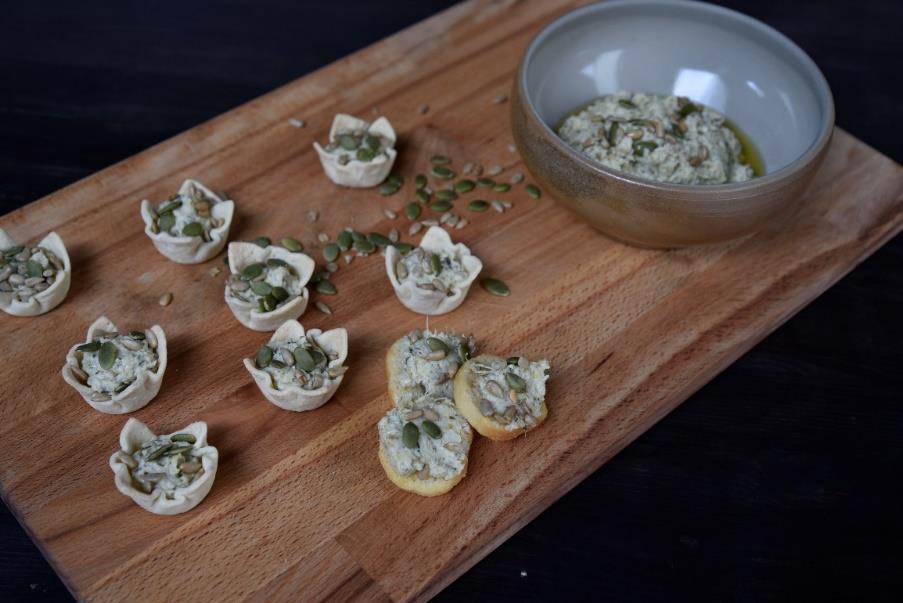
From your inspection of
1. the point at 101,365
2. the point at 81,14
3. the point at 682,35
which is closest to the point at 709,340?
the point at 682,35

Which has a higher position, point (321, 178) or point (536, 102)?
point (536, 102)

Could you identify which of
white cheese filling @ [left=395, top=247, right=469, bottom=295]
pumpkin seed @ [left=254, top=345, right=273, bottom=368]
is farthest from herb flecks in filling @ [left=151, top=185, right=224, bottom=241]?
white cheese filling @ [left=395, top=247, right=469, bottom=295]

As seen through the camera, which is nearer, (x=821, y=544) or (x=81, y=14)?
(x=821, y=544)

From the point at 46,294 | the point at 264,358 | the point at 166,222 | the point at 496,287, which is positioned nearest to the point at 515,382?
the point at 496,287

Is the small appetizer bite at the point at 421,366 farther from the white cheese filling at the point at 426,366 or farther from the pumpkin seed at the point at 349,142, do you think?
the pumpkin seed at the point at 349,142

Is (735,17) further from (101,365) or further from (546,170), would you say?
(101,365)

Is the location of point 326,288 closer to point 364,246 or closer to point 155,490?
point 364,246

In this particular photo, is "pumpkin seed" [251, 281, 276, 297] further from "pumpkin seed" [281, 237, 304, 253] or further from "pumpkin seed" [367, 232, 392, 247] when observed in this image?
"pumpkin seed" [367, 232, 392, 247]
